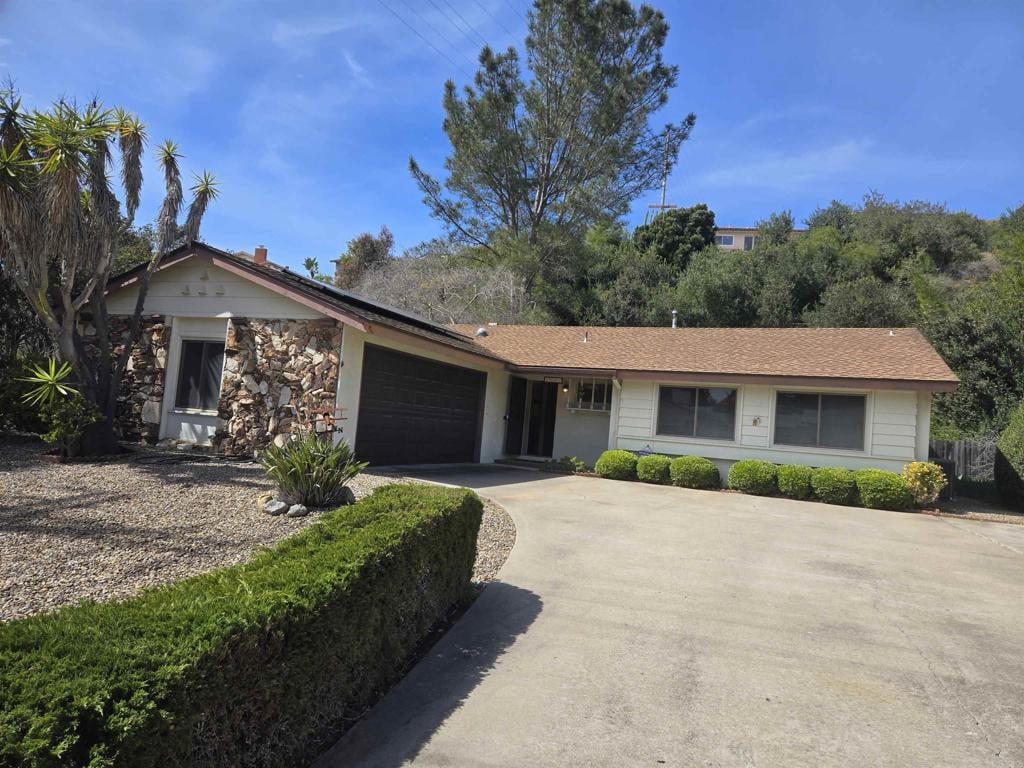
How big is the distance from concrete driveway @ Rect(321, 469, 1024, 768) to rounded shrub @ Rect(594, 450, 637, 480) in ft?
21.1

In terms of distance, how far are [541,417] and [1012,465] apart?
1081 centimetres

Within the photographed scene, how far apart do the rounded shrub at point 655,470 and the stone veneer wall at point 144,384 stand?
32.4 ft

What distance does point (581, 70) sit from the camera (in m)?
26.8

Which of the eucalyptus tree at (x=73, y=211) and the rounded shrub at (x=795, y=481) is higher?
the eucalyptus tree at (x=73, y=211)

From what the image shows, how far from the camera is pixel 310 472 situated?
7.00 metres

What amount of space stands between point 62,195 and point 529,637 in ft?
29.1

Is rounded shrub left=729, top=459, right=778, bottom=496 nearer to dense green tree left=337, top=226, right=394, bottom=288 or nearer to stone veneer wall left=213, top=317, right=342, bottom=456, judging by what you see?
stone veneer wall left=213, top=317, right=342, bottom=456

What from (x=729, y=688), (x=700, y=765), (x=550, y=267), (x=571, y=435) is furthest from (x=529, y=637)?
(x=550, y=267)

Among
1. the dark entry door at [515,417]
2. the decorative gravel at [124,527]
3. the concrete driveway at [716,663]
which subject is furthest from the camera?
the dark entry door at [515,417]

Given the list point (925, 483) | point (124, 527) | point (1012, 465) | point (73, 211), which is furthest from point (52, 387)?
point (1012, 465)

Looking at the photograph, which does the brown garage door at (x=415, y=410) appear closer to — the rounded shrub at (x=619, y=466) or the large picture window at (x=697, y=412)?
the rounded shrub at (x=619, y=466)

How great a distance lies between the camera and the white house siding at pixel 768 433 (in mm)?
13641

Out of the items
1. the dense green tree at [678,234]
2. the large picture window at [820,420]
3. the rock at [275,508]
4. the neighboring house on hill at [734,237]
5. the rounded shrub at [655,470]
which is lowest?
the rock at [275,508]

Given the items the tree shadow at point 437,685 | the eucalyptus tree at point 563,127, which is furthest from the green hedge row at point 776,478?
the eucalyptus tree at point 563,127
